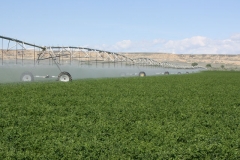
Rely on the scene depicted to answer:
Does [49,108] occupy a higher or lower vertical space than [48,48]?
lower

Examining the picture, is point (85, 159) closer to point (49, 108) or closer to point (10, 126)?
point (10, 126)

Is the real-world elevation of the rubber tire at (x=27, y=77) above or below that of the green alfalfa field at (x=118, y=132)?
above

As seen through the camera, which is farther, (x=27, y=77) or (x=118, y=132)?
(x=27, y=77)

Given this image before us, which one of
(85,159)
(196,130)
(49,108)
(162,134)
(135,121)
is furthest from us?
(49,108)

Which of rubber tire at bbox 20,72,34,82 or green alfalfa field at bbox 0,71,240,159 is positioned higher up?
rubber tire at bbox 20,72,34,82

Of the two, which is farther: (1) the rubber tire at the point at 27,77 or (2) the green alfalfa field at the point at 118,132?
(1) the rubber tire at the point at 27,77

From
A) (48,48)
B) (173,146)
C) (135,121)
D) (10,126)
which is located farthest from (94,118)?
(48,48)

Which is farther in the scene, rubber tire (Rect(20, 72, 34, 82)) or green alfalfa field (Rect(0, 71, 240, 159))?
rubber tire (Rect(20, 72, 34, 82))

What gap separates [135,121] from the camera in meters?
9.78

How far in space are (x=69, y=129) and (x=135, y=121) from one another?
83.8 inches

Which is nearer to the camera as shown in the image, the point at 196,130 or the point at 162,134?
the point at 162,134

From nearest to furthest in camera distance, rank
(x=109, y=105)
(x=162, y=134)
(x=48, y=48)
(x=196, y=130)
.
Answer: (x=162, y=134) → (x=196, y=130) → (x=109, y=105) → (x=48, y=48)

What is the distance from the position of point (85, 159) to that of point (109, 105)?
20.3ft

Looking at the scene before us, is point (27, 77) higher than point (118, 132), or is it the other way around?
point (27, 77)
